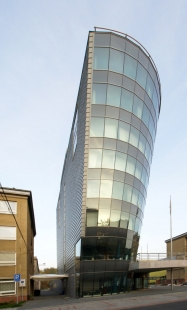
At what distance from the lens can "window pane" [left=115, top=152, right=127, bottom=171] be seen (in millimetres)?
31078

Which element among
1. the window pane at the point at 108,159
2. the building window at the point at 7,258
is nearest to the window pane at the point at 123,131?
the window pane at the point at 108,159

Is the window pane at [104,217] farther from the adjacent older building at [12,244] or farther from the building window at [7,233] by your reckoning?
the building window at [7,233]

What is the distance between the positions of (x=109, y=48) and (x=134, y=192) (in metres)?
15.0

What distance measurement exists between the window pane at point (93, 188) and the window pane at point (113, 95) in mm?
7967

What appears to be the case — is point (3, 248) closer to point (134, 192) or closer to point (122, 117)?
point (134, 192)

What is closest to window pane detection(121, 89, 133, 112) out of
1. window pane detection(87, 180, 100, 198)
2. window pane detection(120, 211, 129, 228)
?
window pane detection(87, 180, 100, 198)

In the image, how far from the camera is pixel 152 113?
36219 millimetres

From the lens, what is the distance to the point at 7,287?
30.6 metres

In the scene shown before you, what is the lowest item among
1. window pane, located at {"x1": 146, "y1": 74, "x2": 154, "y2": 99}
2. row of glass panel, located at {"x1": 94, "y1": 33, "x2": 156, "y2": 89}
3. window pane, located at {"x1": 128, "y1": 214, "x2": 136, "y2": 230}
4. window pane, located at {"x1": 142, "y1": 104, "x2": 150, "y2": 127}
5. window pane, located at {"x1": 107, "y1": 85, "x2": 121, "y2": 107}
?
window pane, located at {"x1": 128, "y1": 214, "x2": 136, "y2": 230}

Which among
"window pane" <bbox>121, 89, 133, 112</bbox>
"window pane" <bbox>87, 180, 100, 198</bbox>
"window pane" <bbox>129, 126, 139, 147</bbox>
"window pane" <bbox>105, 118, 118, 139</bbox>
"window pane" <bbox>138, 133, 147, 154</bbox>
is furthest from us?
"window pane" <bbox>138, 133, 147, 154</bbox>

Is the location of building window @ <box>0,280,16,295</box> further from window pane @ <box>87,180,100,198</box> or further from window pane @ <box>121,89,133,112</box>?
window pane @ <box>121,89,133,112</box>

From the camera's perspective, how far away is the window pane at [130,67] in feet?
104

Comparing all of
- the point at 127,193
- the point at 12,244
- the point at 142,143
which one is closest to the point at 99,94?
the point at 142,143

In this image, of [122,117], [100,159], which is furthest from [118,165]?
[122,117]
